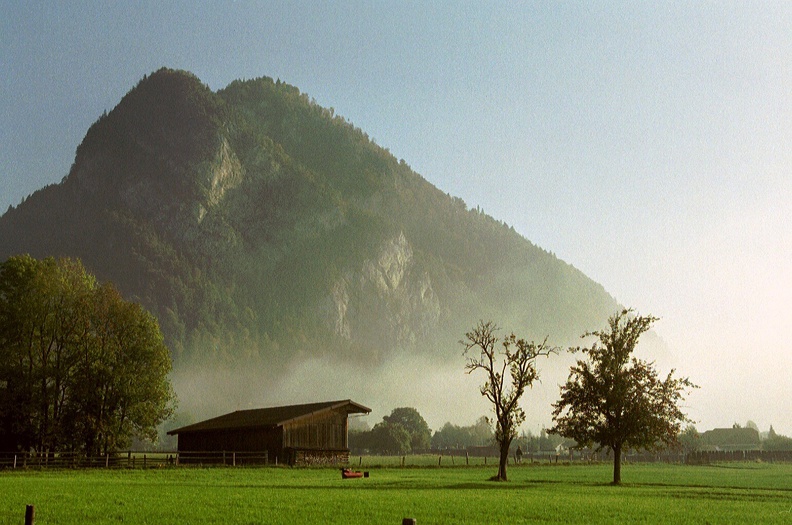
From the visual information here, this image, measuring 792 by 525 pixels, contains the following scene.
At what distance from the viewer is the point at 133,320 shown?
252ft

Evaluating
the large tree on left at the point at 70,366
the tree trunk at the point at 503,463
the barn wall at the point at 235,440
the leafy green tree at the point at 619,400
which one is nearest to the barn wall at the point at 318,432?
the barn wall at the point at 235,440

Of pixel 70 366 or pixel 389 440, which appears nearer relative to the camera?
pixel 70 366

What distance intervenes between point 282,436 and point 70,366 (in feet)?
70.7

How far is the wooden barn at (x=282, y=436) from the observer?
81875mm

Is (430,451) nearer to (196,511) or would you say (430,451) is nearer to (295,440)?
(295,440)

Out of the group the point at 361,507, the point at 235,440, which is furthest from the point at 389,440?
the point at 361,507

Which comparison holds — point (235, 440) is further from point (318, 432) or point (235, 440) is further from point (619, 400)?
point (619, 400)

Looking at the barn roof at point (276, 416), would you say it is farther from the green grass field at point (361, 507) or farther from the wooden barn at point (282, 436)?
the green grass field at point (361, 507)

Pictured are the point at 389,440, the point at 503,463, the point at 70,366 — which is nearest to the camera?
the point at 503,463

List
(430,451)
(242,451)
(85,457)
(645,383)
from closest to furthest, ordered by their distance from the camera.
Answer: (645,383) < (85,457) < (242,451) < (430,451)

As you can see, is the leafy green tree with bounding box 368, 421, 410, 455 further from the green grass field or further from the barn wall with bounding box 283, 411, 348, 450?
the green grass field

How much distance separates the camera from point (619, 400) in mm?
57062

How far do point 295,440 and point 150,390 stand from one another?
52.7 feet

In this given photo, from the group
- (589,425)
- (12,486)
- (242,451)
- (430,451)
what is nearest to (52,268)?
(242,451)
